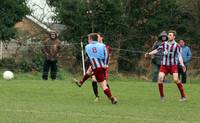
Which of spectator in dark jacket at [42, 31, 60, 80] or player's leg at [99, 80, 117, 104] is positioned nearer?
player's leg at [99, 80, 117, 104]

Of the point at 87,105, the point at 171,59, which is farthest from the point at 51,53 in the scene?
the point at 87,105

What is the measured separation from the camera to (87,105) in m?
14.2

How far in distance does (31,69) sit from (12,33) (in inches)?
82.0

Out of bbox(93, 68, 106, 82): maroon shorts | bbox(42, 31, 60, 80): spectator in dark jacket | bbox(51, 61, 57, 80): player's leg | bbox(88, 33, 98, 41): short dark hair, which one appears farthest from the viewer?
bbox(51, 61, 57, 80): player's leg

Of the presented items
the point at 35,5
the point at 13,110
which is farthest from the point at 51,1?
the point at 13,110

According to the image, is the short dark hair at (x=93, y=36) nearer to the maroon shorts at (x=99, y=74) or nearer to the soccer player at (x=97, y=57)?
the soccer player at (x=97, y=57)

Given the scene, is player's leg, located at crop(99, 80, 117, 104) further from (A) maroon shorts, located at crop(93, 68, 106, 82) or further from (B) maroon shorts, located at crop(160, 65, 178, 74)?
(B) maroon shorts, located at crop(160, 65, 178, 74)

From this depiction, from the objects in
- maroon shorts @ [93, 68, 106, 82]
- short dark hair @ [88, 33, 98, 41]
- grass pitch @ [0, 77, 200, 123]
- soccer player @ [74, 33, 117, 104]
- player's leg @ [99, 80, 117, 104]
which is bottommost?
grass pitch @ [0, 77, 200, 123]

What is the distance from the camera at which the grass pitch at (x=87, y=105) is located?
1127 centimetres

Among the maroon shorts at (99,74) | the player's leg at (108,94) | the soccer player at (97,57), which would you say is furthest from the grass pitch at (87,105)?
the soccer player at (97,57)

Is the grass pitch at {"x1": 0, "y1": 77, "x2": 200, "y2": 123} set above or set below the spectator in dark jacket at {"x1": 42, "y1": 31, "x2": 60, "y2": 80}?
below

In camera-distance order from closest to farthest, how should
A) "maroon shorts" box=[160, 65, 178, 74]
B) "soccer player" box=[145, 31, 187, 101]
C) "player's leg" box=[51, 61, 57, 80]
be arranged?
"soccer player" box=[145, 31, 187, 101]
"maroon shorts" box=[160, 65, 178, 74]
"player's leg" box=[51, 61, 57, 80]

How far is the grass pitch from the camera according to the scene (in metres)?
11.3

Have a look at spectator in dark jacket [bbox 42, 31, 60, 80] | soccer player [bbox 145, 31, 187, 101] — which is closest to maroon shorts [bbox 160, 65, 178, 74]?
soccer player [bbox 145, 31, 187, 101]
